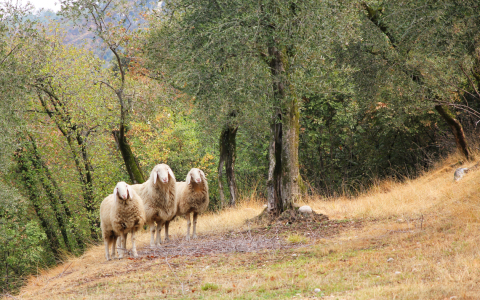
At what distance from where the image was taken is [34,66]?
15.9m

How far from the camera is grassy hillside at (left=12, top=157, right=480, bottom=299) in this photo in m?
6.12

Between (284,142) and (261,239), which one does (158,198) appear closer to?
(261,239)

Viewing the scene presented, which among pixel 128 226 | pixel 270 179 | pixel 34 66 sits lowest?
pixel 128 226

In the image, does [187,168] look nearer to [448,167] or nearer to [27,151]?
[27,151]

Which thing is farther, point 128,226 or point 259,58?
point 259,58

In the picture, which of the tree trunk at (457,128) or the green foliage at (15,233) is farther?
the tree trunk at (457,128)

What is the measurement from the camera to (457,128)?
1769cm

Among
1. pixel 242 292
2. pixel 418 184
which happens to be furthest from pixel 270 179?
pixel 242 292

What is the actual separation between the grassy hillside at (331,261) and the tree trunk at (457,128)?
14.0ft

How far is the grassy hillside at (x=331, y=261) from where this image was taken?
20.1 ft

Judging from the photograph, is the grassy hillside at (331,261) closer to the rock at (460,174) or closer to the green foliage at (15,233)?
the rock at (460,174)

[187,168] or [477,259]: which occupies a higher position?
[187,168]

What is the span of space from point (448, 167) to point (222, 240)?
1095 cm

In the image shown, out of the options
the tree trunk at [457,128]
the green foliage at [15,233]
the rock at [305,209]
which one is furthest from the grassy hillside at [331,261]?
the green foliage at [15,233]
